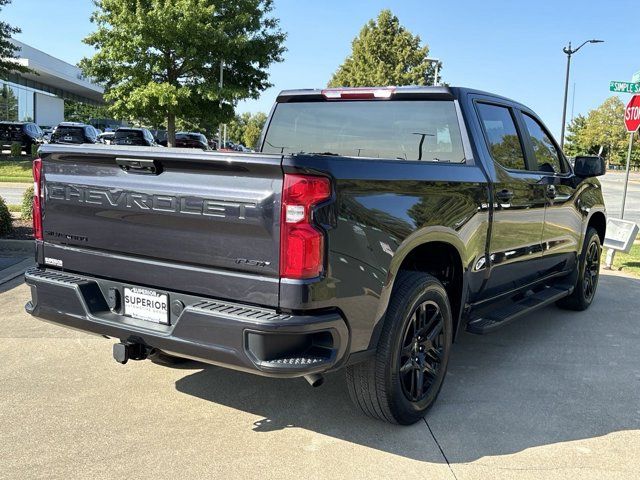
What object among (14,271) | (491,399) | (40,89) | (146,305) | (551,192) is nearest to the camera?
(146,305)

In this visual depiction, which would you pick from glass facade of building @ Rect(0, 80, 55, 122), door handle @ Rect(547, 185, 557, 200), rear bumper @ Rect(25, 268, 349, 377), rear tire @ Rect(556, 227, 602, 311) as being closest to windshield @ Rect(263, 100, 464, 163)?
door handle @ Rect(547, 185, 557, 200)

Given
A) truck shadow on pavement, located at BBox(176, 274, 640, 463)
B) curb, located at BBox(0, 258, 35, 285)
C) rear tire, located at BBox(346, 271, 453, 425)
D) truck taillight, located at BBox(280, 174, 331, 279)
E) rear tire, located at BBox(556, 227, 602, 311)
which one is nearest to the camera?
truck taillight, located at BBox(280, 174, 331, 279)

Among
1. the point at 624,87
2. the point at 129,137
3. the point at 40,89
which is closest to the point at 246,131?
the point at 40,89

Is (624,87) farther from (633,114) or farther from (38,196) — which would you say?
(38,196)

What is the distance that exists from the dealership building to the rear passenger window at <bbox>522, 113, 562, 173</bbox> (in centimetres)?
3818

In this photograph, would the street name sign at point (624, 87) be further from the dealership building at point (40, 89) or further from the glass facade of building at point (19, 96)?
the glass facade of building at point (19, 96)

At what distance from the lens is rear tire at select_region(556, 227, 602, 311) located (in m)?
6.31

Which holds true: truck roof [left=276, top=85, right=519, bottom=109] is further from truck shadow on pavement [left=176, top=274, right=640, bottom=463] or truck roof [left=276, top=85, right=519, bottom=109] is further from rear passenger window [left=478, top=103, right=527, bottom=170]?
truck shadow on pavement [left=176, top=274, right=640, bottom=463]

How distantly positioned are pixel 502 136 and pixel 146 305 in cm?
297

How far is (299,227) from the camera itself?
2758 millimetres

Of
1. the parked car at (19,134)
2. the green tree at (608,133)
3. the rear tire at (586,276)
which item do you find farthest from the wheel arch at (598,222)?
the green tree at (608,133)

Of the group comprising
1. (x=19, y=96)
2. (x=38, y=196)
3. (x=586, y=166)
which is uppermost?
(x=19, y=96)

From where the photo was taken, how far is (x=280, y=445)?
3.33 meters

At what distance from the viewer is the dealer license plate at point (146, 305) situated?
123 inches
